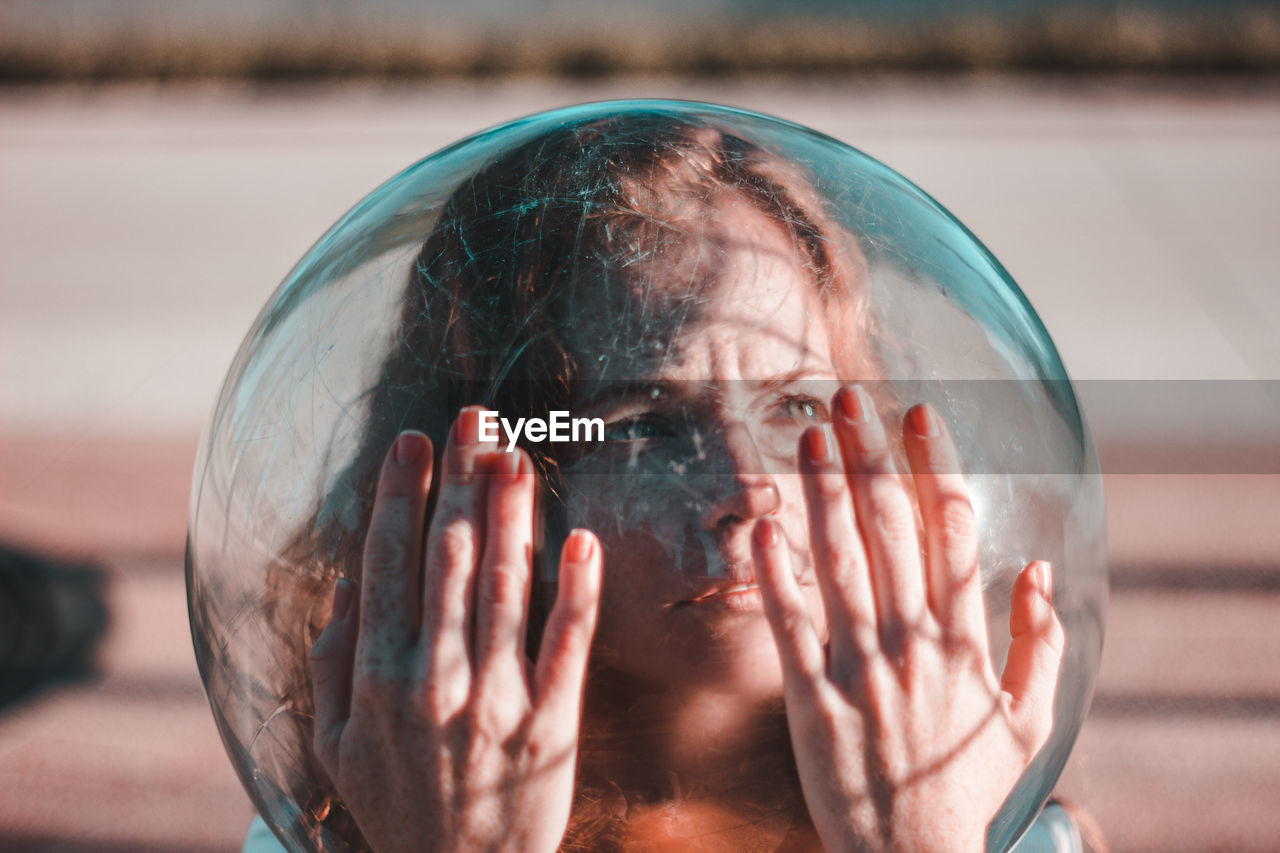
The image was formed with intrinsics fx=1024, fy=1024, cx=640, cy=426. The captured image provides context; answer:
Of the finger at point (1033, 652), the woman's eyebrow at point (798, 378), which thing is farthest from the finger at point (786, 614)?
the finger at point (1033, 652)

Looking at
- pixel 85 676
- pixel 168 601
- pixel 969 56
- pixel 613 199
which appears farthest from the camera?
pixel 969 56

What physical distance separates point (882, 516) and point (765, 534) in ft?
0.43

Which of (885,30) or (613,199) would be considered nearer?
(613,199)

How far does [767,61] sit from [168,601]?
543cm

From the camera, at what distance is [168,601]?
8.91ft

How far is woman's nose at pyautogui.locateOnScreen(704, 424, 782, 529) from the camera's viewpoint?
33.1 inches

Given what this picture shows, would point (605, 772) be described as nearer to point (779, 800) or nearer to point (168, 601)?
point (779, 800)

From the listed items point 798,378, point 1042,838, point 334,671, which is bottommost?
point 1042,838

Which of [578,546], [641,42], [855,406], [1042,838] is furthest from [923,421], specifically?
[641,42]

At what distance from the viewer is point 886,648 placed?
3.04 feet

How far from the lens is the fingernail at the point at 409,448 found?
2.99 feet

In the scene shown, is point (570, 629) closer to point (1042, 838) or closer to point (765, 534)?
point (765, 534)

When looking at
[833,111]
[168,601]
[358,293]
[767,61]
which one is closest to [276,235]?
[168,601]

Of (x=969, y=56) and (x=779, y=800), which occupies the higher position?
(x=969, y=56)
